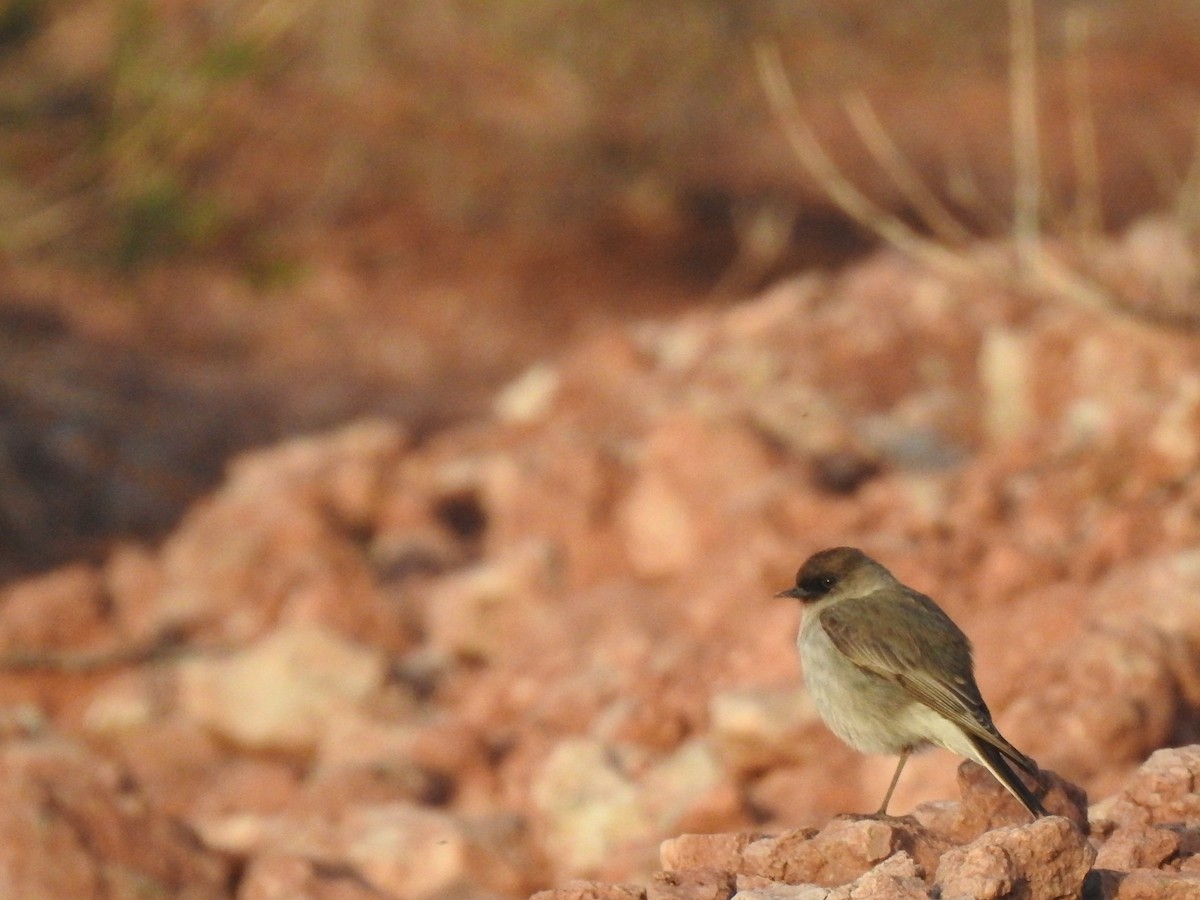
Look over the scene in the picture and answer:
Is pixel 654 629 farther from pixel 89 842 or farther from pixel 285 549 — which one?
pixel 89 842

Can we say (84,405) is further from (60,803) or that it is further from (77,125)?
(60,803)

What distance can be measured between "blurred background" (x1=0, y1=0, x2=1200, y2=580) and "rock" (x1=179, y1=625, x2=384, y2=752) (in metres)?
3.65

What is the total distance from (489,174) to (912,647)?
39.1 feet

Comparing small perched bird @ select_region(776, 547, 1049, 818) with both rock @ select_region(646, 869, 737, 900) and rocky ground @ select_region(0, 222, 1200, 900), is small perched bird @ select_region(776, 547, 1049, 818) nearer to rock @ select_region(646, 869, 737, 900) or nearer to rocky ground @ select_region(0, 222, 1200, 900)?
rocky ground @ select_region(0, 222, 1200, 900)

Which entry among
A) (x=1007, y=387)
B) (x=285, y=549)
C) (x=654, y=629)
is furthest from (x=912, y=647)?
(x=285, y=549)

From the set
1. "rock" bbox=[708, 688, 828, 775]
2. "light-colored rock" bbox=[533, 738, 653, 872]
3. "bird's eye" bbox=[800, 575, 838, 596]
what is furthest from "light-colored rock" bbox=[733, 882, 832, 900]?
"rock" bbox=[708, 688, 828, 775]

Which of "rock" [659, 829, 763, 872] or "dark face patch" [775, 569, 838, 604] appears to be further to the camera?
"dark face patch" [775, 569, 838, 604]

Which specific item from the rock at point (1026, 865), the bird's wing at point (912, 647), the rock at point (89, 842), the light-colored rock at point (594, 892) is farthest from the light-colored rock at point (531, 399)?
the rock at point (1026, 865)

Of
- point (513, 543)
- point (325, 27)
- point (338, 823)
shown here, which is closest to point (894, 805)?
point (338, 823)

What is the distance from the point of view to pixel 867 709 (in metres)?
4.59

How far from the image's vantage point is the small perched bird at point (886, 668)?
444cm

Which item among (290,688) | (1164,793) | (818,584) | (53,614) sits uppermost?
(53,614)

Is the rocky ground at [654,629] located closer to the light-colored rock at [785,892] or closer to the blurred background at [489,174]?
the light-colored rock at [785,892]

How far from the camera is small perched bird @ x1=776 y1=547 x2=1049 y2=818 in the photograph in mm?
4441
